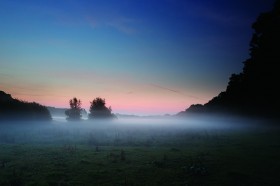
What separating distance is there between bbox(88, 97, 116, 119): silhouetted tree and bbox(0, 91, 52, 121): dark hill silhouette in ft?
55.4

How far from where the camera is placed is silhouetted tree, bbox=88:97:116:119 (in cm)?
8356

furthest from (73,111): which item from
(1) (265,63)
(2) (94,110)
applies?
(1) (265,63)

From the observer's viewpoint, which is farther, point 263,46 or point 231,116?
→ point 231,116

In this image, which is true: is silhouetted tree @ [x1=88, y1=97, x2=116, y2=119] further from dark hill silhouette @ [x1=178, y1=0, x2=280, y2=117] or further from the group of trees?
dark hill silhouette @ [x1=178, y1=0, x2=280, y2=117]

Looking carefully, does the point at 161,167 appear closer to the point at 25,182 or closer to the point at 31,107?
the point at 25,182

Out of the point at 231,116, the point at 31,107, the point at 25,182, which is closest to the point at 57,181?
the point at 25,182

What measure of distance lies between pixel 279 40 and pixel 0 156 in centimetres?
3699

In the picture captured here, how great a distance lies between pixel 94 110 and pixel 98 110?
52.3 inches

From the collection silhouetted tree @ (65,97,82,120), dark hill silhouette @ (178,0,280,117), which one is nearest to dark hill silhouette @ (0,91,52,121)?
silhouetted tree @ (65,97,82,120)

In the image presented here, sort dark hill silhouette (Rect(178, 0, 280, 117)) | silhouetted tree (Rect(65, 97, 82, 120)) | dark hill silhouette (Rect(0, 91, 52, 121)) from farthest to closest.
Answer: silhouetted tree (Rect(65, 97, 82, 120)) < dark hill silhouette (Rect(0, 91, 52, 121)) < dark hill silhouette (Rect(178, 0, 280, 117))

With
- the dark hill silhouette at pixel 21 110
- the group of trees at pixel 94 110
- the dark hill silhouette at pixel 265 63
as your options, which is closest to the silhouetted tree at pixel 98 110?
the group of trees at pixel 94 110

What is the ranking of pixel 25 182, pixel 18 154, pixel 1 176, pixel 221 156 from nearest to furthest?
pixel 25 182 → pixel 1 176 → pixel 221 156 → pixel 18 154

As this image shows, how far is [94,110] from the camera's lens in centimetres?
8456

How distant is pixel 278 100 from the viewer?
41094 millimetres
